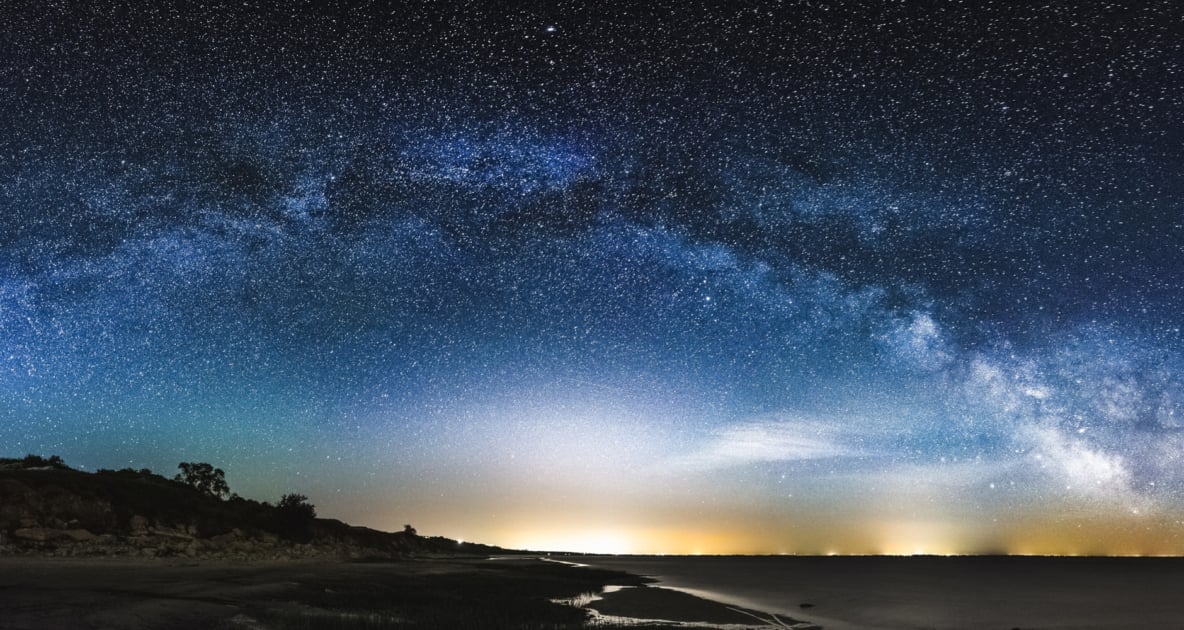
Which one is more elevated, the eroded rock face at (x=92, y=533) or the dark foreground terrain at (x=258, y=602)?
the eroded rock face at (x=92, y=533)

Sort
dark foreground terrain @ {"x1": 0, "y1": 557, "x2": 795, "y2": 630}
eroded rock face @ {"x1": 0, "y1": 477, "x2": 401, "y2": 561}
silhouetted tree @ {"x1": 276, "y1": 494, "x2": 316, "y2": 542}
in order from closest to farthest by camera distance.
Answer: dark foreground terrain @ {"x1": 0, "y1": 557, "x2": 795, "y2": 630} < eroded rock face @ {"x1": 0, "y1": 477, "x2": 401, "y2": 561} < silhouetted tree @ {"x1": 276, "y1": 494, "x2": 316, "y2": 542}

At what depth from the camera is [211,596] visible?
88.4ft

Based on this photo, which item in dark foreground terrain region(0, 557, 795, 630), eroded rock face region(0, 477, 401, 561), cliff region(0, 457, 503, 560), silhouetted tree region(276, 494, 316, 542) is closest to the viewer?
dark foreground terrain region(0, 557, 795, 630)

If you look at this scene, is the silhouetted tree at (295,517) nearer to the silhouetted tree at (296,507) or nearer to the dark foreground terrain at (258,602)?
the silhouetted tree at (296,507)

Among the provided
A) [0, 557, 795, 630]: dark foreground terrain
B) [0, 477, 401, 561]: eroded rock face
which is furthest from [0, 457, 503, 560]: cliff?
[0, 557, 795, 630]: dark foreground terrain

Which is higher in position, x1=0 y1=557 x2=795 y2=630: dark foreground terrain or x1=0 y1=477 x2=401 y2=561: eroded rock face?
x1=0 y1=477 x2=401 y2=561: eroded rock face

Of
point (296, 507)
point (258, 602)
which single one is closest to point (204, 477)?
point (296, 507)

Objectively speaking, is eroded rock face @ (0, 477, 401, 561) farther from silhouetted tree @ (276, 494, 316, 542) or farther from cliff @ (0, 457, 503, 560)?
silhouetted tree @ (276, 494, 316, 542)

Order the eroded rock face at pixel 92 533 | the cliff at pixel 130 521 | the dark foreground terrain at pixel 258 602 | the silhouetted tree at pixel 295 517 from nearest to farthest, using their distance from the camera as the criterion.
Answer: the dark foreground terrain at pixel 258 602, the eroded rock face at pixel 92 533, the cliff at pixel 130 521, the silhouetted tree at pixel 295 517

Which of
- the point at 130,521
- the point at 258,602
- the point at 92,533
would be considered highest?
the point at 130,521

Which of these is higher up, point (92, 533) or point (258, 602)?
point (92, 533)

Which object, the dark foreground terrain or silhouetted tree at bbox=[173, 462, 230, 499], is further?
silhouetted tree at bbox=[173, 462, 230, 499]

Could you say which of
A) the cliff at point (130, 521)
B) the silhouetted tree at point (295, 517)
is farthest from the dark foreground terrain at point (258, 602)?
the silhouetted tree at point (295, 517)

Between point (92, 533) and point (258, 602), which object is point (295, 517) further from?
point (258, 602)
